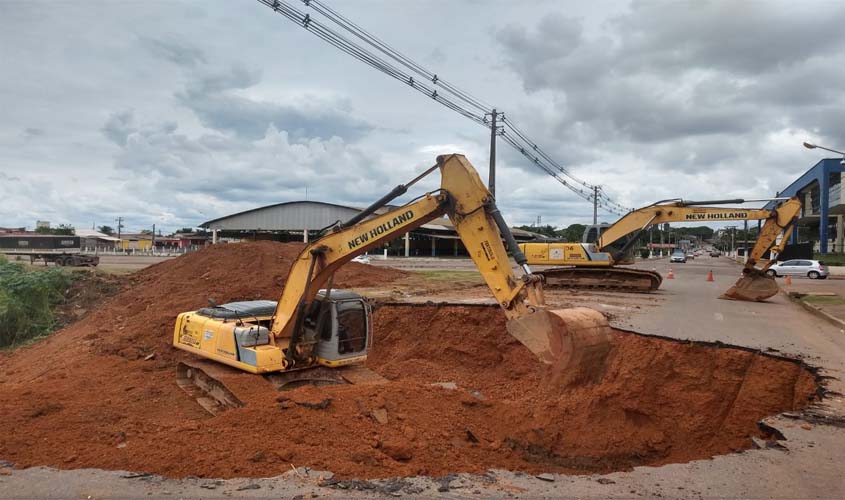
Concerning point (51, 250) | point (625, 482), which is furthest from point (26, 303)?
point (51, 250)

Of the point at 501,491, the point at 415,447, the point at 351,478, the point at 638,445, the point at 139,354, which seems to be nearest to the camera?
the point at 501,491

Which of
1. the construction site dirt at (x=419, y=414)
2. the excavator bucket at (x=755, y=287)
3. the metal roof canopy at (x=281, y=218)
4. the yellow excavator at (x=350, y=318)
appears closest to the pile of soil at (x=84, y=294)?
the construction site dirt at (x=419, y=414)

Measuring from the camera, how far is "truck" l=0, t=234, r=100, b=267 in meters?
31.9

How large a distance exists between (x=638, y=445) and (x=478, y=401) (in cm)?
206

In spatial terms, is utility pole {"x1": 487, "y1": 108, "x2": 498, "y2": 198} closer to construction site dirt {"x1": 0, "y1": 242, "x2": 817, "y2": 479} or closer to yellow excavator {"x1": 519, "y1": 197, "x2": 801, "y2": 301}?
yellow excavator {"x1": 519, "y1": 197, "x2": 801, "y2": 301}

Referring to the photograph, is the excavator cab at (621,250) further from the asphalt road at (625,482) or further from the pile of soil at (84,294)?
the pile of soil at (84,294)

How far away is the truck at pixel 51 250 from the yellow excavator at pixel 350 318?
27.1 metres

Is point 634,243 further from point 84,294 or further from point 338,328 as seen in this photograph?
point 84,294

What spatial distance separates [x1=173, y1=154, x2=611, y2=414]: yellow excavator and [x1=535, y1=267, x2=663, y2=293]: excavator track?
13780 millimetres

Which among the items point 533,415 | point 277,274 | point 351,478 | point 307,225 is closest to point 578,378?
point 533,415

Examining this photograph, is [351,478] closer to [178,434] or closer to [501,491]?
[501,491]

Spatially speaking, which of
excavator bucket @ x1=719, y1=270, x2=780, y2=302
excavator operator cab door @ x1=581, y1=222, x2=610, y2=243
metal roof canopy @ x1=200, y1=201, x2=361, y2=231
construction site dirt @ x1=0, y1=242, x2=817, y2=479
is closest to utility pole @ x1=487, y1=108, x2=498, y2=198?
excavator operator cab door @ x1=581, y1=222, x2=610, y2=243

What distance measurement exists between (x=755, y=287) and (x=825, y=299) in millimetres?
3029

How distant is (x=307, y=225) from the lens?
56.2 m
